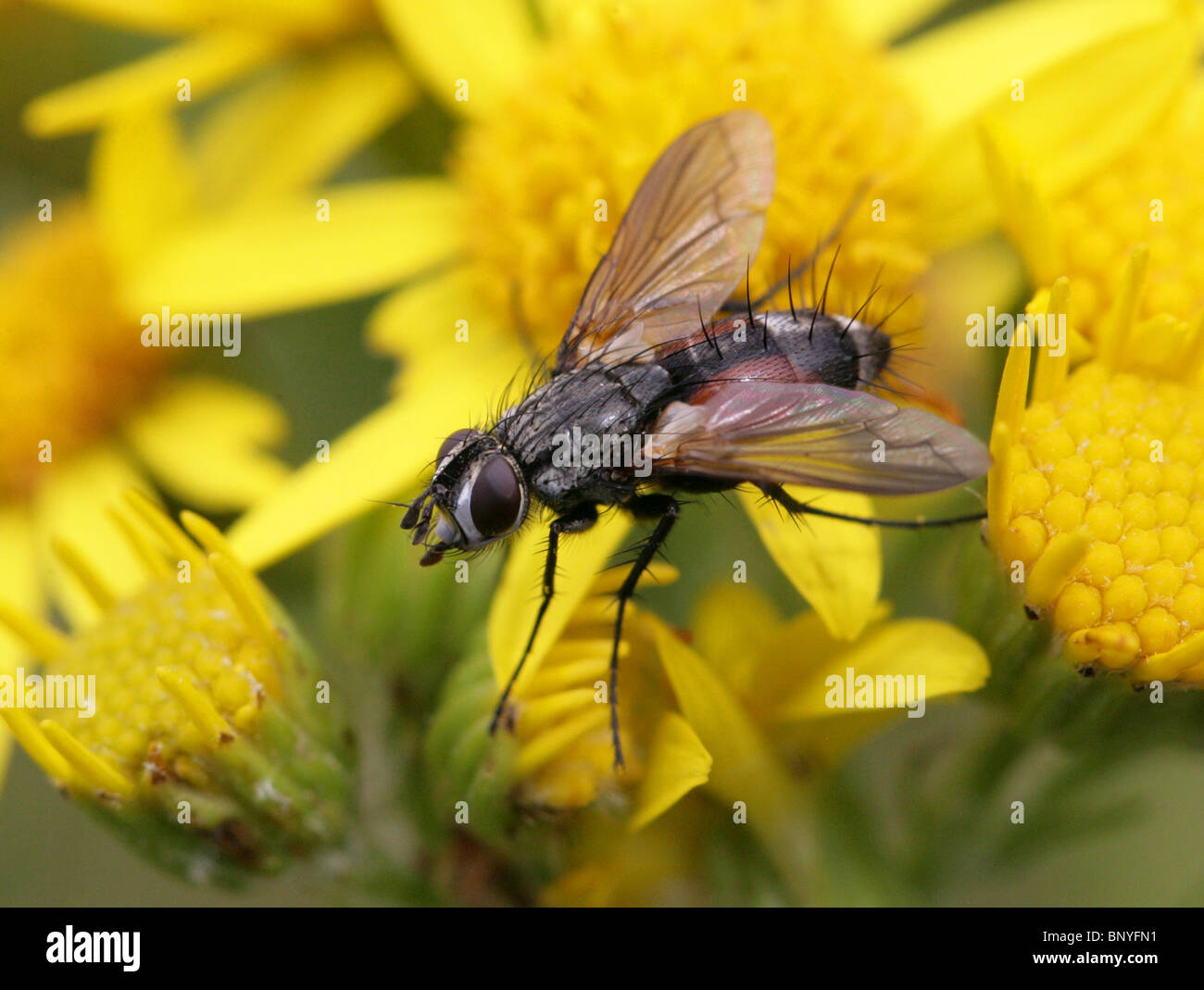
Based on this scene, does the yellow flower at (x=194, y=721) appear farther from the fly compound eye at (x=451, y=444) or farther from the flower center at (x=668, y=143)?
the flower center at (x=668, y=143)

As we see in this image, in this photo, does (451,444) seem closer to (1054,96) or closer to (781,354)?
(781,354)

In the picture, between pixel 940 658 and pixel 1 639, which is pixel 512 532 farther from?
pixel 1 639

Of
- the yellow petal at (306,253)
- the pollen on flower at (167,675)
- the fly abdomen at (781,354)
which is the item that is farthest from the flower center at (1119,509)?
the yellow petal at (306,253)

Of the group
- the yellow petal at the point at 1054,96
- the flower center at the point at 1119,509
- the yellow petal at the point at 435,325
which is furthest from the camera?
the yellow petal at the point at 435,325

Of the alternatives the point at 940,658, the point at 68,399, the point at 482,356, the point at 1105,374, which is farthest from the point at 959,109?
the point at 68,399

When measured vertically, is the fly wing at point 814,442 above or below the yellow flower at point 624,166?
below

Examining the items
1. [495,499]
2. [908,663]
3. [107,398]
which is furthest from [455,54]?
[908,663]
